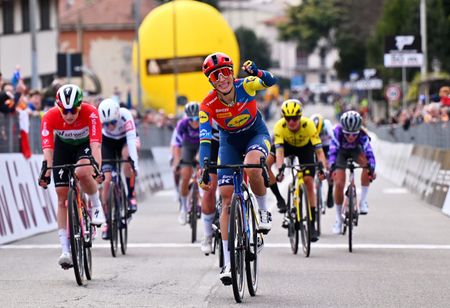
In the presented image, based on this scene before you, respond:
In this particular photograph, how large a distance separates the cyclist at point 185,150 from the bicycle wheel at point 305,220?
13.2 feet

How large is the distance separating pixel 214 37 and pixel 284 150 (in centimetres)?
3851

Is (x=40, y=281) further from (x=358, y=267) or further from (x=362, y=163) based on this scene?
(x=362, y=163)

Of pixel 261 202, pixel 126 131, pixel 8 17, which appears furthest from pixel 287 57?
pixel 261 202

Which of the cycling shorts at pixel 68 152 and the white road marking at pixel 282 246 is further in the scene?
the white road marking at pixel 282 246

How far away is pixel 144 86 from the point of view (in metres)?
57.9

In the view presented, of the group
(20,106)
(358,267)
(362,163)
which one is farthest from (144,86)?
(358,267)

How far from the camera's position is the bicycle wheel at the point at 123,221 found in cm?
1625

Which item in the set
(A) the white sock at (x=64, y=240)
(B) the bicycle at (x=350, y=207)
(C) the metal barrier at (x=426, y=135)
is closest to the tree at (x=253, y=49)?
(C) the metal barrier at (x=426, y=135)

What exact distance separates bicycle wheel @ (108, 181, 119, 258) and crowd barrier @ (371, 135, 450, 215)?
822 centimetres

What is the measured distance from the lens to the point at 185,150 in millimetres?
20312

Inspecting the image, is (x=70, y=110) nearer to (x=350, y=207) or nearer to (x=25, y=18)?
(x=350, y=207)

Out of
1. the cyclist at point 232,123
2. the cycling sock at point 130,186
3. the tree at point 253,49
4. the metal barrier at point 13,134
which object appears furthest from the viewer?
the tree at point 253,49

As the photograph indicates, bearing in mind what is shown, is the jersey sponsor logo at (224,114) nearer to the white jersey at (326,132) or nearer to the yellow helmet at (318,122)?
the yellow helmet at (318,122)

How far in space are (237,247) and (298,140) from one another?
5.54 m
